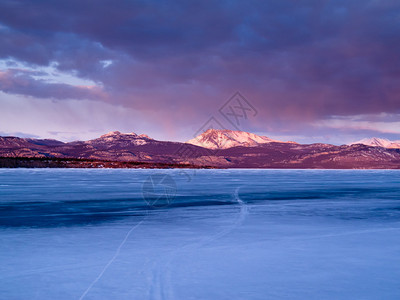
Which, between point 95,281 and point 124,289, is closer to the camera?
point 124,289

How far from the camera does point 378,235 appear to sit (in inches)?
521

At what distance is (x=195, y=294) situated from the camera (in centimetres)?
702

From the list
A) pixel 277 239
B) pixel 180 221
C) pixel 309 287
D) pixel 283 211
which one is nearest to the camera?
pixel 309 287

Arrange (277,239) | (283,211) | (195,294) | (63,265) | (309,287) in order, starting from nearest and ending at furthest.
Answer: (195,294) → (309,287) → (63,265) → (277,239) → (283,211)

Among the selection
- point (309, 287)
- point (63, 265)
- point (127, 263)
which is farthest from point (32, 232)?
point (309, 287)

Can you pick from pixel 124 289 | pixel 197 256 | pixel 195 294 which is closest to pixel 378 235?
pixel 197 256

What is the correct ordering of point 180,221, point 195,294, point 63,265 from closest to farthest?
point 195,294 < point 63,265 < point 180,221

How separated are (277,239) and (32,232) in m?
8.58

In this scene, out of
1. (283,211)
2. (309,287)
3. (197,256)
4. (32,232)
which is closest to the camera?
(309,287)

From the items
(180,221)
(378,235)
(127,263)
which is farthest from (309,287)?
(180,221)

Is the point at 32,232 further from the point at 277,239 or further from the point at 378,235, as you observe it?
the point at 378,235

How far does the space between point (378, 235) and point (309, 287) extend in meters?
7.02

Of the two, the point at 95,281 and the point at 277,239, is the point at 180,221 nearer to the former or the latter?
the point at 277,239

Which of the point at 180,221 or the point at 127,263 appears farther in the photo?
the point at 180,221
